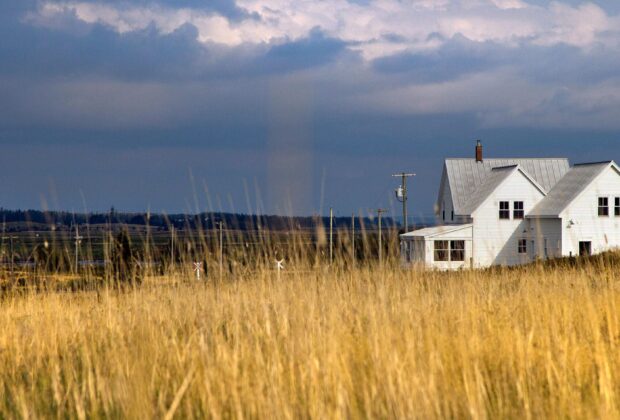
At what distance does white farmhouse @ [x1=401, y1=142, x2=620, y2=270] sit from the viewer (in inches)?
1650

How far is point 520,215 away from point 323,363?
3990cm

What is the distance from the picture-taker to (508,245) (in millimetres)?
43844

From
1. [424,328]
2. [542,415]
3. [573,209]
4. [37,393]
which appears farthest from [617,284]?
[573,209]

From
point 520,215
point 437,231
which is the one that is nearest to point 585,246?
point 520,215

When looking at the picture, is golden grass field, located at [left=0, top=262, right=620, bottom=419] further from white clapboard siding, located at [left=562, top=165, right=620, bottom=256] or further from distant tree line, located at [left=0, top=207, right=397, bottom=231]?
white clapboard siding, located at [left=562, top=165, right=620, bottom=256]

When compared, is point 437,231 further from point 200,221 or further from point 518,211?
point 200,221

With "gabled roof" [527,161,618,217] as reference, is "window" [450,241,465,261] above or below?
below

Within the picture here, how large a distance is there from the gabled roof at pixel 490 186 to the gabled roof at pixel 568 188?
2.74 ft

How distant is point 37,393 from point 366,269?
4902 millimetres

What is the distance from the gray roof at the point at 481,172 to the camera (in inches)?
1841

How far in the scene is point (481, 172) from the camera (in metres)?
47.6

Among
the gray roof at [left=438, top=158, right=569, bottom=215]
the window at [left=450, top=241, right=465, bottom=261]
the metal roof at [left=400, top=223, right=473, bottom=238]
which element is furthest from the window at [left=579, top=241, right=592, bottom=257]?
the window at [left=450, top=241, right=465, bottom=261]

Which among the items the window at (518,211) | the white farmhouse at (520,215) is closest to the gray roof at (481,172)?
the white farmhouse at (520,215)

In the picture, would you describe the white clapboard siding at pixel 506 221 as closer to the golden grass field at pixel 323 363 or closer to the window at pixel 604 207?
the window at pixel 604 207
